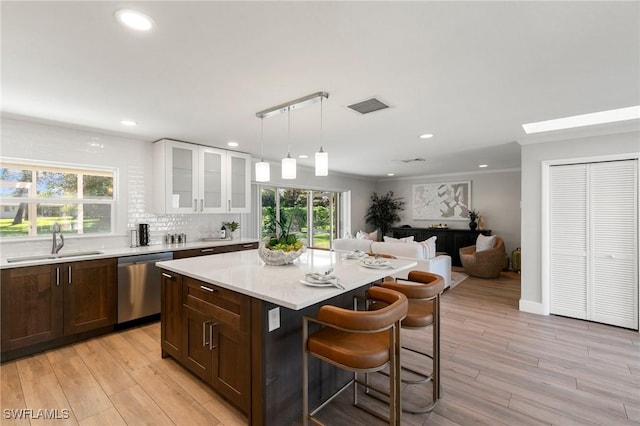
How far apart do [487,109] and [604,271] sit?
266cm

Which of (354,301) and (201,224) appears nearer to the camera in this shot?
(354,301)

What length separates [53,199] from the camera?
3518mm

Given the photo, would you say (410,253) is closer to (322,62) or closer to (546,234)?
(546,234)

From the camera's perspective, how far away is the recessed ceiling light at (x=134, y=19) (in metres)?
1.51

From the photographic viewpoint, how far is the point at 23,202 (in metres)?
3.31

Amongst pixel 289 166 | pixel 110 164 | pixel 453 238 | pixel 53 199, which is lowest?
pixel 453 238

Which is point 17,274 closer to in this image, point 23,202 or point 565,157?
point 23,202

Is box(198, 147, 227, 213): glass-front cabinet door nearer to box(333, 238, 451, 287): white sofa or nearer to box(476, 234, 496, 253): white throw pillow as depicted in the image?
box(333, 238, 451, 287): white sofa

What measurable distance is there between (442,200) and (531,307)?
4.47m

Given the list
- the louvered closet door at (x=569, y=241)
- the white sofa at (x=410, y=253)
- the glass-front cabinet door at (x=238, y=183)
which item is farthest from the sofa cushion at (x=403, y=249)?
the glass-front cabinet door at (x=238, y=183)

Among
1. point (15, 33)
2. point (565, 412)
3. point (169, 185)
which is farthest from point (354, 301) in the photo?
point (169, 185)

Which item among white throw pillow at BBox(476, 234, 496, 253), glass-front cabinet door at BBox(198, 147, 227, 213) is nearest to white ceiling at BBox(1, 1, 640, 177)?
glass-front cabinet door at BBox(198, 147, 227, 213)

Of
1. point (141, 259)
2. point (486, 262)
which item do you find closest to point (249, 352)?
point (141, 259)

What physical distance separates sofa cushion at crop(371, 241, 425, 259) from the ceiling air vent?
8.71 feet
